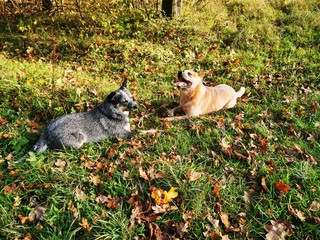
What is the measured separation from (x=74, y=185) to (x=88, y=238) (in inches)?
32.8

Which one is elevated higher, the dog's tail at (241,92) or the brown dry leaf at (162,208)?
the dog's tail at (241,92)

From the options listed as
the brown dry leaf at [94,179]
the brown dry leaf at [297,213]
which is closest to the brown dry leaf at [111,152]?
the brown dry leaf at [94,179]

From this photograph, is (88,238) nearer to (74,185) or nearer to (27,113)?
(74,185)

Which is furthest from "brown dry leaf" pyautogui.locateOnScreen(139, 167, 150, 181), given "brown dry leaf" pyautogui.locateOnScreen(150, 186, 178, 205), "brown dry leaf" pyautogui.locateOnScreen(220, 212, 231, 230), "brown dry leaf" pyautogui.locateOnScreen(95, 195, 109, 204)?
"brown dry leaf" pyautogui.locateOnScreen(220, 212, 231, 230)

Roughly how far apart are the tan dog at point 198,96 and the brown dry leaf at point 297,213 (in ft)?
7.95

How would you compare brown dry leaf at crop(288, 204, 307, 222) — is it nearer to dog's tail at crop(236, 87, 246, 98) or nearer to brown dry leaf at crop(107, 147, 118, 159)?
brown dry leaf at crop(107, 147, 118, 159)

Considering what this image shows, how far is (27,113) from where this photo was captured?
5.02 m

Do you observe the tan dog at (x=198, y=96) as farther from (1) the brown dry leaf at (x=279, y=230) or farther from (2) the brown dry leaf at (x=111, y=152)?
(1) the brown dry leaf at (x=279, y=230)

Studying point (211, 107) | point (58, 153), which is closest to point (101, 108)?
point (58, 153)

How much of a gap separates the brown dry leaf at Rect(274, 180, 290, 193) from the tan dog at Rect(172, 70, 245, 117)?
6.85ft

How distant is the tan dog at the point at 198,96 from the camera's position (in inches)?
205

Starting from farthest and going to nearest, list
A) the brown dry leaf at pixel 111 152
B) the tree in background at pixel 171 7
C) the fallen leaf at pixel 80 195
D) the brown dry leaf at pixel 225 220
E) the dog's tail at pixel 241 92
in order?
1. the tree in background at pixel 171 7
2. the dog's tail at pixel 241 92
3. the brown dry leaf at pixel 111 152
4. the fallen leaf at pixel 80 195
5. the brown dry leaf at pixel 225 220

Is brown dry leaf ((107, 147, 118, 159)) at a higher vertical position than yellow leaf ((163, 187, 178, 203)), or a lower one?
lower

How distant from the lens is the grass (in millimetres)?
3412
